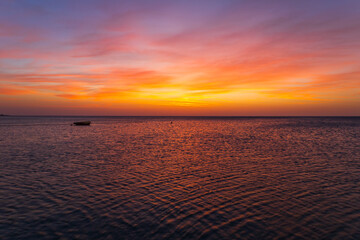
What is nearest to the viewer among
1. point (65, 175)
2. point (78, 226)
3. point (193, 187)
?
point (78, 226)

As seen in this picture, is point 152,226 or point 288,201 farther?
point 288,201

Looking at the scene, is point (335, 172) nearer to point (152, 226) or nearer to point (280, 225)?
point (280, 225)

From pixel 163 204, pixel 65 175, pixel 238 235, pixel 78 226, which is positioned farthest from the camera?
pixel 65 175

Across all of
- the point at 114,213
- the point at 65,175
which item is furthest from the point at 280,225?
the point at 65,175

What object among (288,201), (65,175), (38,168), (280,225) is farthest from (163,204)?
(38,168)

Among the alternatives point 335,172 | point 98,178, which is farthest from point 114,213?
point 335,172

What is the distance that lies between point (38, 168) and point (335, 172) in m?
31.8

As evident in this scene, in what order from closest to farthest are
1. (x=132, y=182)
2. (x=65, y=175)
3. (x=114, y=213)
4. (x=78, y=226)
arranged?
(x=78, y=226) < (x=114, y=213) < (x=132, y=182) < (x=65, y=175)

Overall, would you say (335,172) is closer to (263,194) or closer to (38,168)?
(263,194)

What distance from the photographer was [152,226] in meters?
11.8

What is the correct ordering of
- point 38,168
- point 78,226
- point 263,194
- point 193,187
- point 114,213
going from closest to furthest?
point 78,226
point 114,213
point 263,194
point 193,187
point 38,168

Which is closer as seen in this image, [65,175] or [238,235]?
[238,235]

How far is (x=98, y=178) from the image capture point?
20.9 metres

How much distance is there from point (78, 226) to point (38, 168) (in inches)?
651
